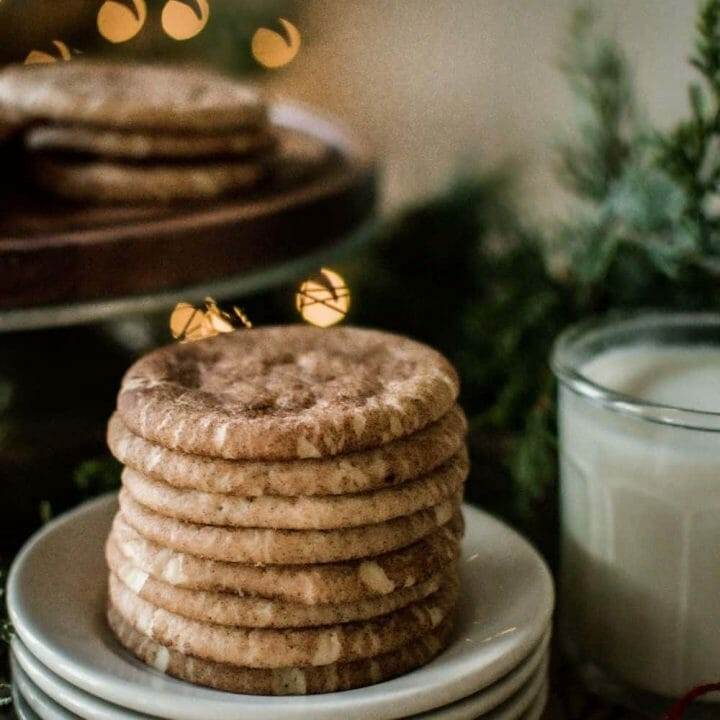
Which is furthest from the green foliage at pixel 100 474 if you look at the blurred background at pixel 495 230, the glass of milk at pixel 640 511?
the glass of milk at pixel 640 511

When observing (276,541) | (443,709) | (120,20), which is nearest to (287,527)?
(276,541)

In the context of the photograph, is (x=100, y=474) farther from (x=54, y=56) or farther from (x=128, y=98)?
(x=54, y=56)

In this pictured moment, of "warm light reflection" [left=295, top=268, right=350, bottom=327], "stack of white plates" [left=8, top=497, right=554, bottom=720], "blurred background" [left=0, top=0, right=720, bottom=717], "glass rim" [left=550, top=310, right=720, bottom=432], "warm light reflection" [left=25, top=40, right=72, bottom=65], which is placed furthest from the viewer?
"warm light reflection" [left=25, top=40, right=72, bottom=65]

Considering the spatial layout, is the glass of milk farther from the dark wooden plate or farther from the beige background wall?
the beige background wall

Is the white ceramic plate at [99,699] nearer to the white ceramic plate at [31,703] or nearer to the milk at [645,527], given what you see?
the white ceramic plate at [31,703]

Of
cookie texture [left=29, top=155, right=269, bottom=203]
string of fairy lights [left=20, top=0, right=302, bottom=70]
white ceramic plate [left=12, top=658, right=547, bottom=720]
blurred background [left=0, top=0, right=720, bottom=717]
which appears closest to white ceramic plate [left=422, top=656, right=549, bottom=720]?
white ceramic plate [left=12, top=658, right=547, bottom=720]

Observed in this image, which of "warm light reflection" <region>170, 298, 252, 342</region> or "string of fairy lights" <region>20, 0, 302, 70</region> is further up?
"string of fairy lights" <region>20, 0, 302, 70</region>
